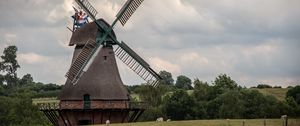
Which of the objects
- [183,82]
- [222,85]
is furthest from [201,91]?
[183,82]

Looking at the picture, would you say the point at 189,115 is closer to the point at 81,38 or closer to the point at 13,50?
the point at 81,38

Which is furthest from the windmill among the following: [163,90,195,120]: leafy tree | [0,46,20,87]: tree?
[0,46,20,87]: tree

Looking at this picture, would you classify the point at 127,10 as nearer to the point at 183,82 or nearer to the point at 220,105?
the point at 220,105

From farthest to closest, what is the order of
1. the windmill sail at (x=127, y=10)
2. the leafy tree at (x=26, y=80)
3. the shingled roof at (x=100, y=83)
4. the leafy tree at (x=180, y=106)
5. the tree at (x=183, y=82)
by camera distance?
1. the tree at (x=183, y=82)
2. the leafy tree at (x=26, y=80)
3. the leafy tree at (x=180, y=106)
4. the windmill sail at (x=127, y=10)
5. the shingled roof at (x=100, y=83)

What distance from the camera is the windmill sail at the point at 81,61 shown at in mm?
42562

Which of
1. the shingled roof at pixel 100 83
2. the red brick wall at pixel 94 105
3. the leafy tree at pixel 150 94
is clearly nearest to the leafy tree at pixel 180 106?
the leafy tree at pixel 150 94

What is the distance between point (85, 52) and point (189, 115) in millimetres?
27628

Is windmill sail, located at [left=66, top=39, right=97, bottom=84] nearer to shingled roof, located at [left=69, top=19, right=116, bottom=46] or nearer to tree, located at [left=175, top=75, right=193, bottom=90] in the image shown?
shingled roof, located at [left=69, top=19, right=116, bottom=46]

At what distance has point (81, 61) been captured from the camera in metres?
42.7

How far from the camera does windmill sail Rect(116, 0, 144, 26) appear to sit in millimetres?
44531

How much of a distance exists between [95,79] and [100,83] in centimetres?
47

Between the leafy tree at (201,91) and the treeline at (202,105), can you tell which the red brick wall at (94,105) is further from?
the leafy tree at (201,91)

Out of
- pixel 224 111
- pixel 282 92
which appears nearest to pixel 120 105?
pixel 224 111

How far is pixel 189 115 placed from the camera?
68.0 metres
